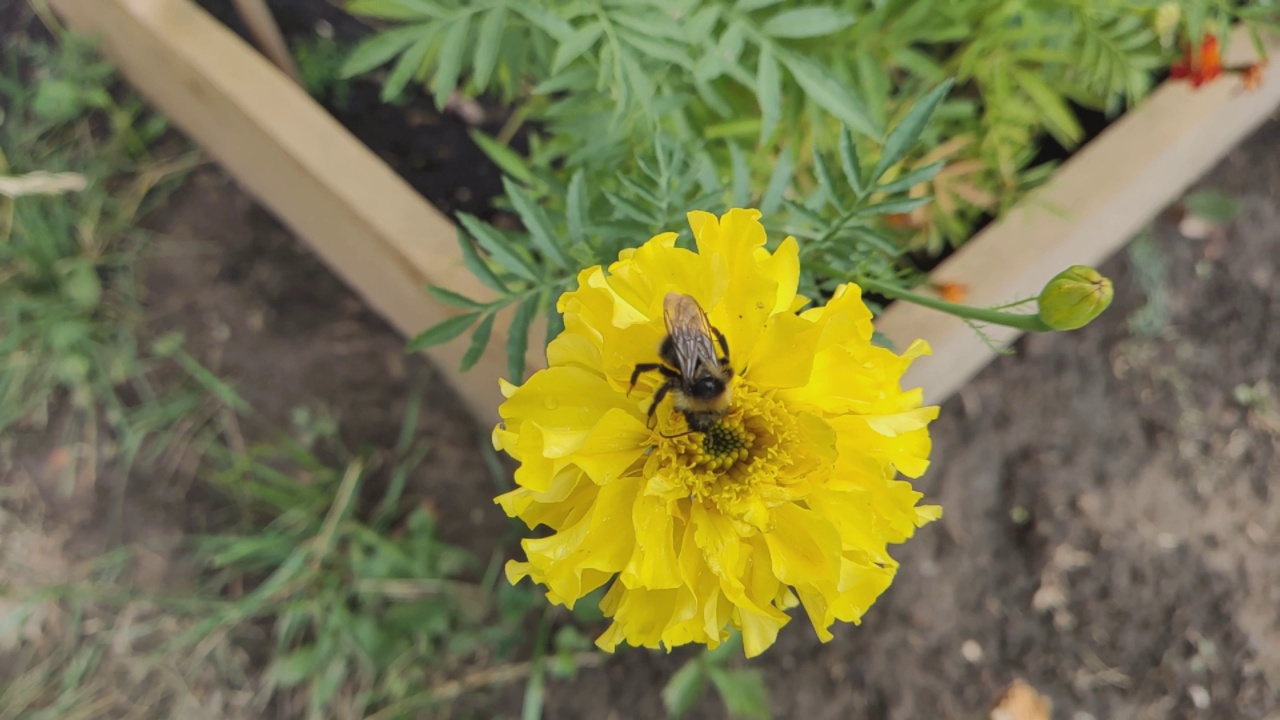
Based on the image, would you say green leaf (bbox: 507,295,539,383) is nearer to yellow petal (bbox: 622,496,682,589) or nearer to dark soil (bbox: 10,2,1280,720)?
yellow petal (bbox: 622,496,682,589)

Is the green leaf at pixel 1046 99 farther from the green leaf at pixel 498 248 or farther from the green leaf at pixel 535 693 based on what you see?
the green leaf at pixel 535 693

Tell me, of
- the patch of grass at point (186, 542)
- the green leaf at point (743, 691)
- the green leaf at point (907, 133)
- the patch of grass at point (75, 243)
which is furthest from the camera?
the patch of grass at point (75, 243)

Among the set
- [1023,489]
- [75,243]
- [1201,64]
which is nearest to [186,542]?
[75,243]

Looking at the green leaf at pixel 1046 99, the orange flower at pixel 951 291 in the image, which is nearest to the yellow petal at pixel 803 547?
the orange flower at pixel 951 291

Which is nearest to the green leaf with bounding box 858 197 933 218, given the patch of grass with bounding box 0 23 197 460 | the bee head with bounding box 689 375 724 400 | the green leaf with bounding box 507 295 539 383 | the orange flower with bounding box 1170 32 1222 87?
the bee head with bounding box 689 375 724 400

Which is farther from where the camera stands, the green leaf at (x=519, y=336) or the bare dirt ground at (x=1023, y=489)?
the bare dirt ground at (x=1023, y=489)

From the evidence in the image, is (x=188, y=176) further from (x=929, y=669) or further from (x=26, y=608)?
(x=929, y=669)

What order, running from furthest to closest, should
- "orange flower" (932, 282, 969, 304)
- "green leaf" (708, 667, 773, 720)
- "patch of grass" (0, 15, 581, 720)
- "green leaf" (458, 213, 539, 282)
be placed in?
"patch of grass" (0, 15, 581, 720), "green leaf" (708, 667, 773, 720), "orange flower" (932, 282, 969, 304), "green leaf" (458, 213, 539, 282)
